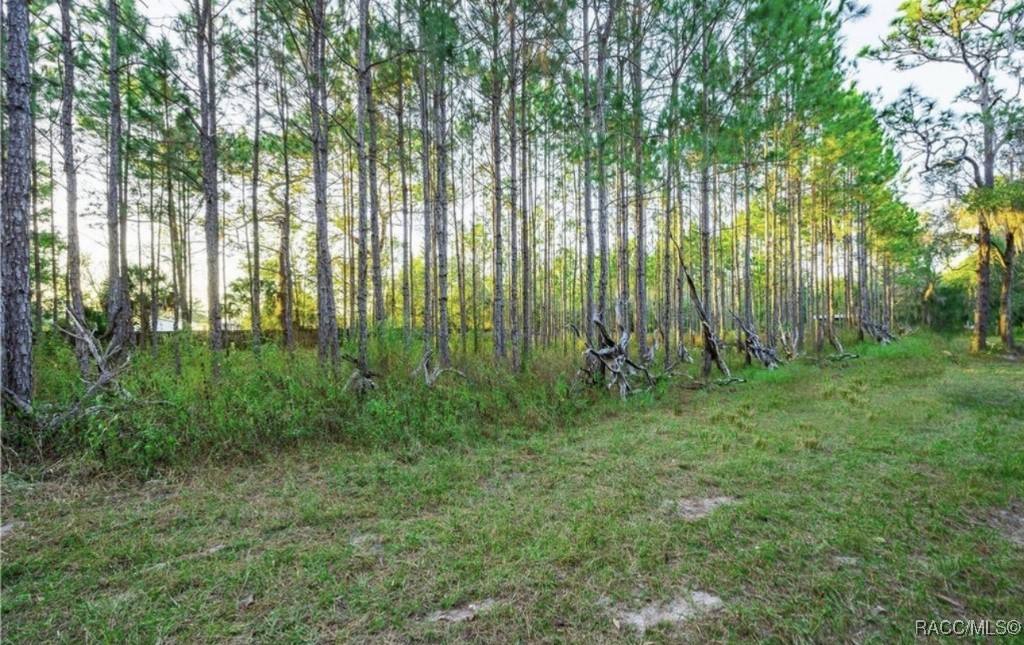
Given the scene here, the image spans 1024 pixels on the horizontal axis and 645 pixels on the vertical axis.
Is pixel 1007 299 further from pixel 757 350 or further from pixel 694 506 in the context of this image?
pixel 694 506

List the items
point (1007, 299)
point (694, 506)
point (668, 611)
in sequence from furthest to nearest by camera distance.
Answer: point (1007, 299), point (694, 506), point (668, 611)

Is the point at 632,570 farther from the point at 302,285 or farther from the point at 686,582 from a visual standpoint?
the point at 302,285

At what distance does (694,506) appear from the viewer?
9.98 feet

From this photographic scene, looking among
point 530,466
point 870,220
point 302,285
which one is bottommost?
point 530,466

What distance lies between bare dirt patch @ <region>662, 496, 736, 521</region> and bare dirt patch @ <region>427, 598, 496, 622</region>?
1.56 metres

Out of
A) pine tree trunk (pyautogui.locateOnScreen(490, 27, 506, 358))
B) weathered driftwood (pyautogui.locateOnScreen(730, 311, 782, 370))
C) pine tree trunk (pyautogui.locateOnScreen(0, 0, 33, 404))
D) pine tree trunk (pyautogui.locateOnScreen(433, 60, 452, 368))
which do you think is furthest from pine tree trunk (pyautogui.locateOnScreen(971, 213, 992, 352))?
pine tree trunk (pyautogui.locateOnScreen(0, 0, 33, 404))

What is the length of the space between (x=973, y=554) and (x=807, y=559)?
952 mm

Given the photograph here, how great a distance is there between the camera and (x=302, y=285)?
19.1 m

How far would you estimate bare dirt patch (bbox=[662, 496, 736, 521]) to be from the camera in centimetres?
289

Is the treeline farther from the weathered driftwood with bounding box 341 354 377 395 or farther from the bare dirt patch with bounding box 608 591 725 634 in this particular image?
the bare dirt patch with bounding box 608 591 725 634

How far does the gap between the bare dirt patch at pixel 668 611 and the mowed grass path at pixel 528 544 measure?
4 centimetres

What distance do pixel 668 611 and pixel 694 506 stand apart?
51.1 inches

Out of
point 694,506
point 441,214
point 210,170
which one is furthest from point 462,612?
point 210,170

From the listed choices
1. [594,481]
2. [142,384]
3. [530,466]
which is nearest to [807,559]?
[594,481]
